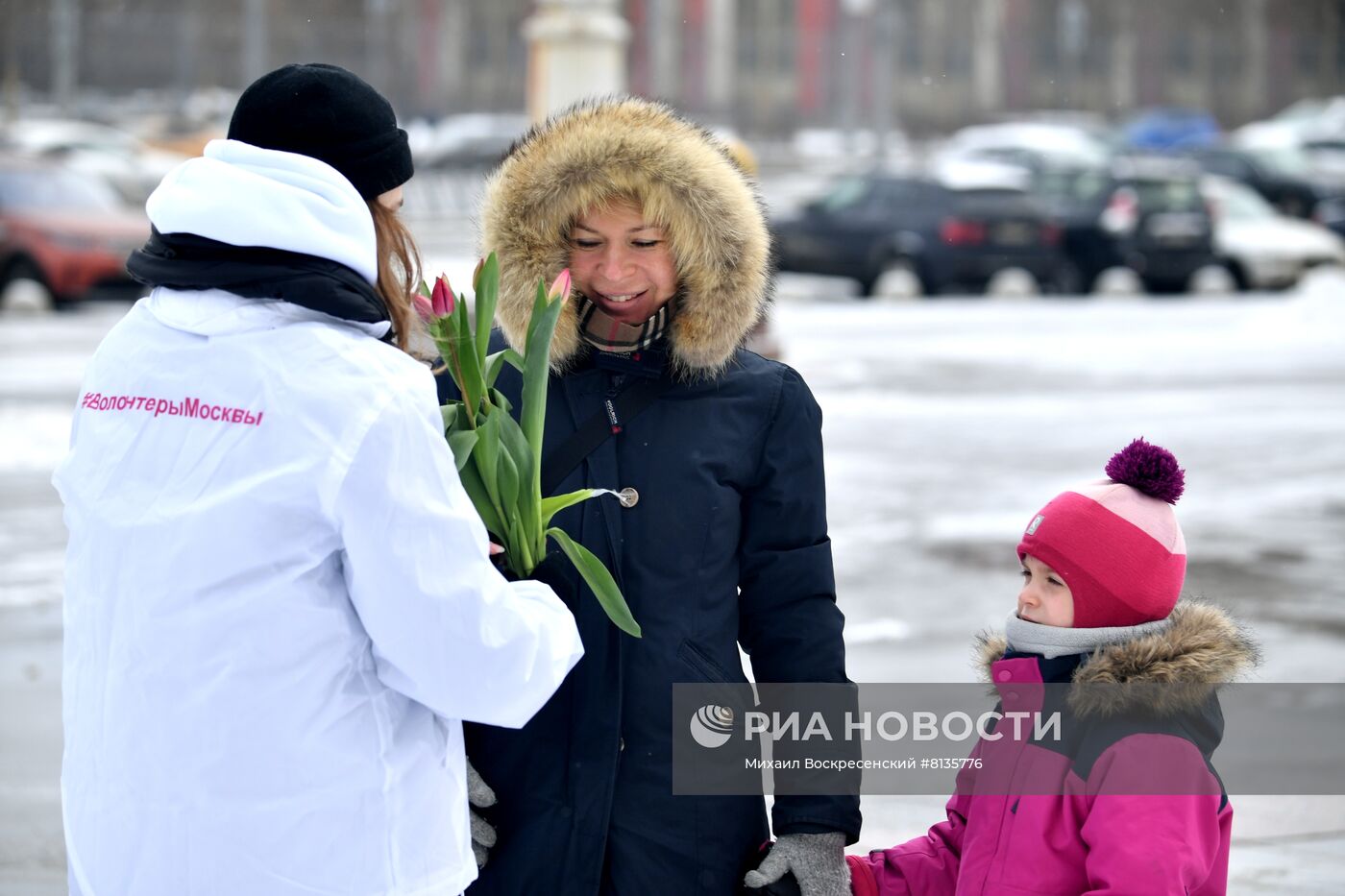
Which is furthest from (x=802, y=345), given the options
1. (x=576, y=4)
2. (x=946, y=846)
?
(x=946, y=846)

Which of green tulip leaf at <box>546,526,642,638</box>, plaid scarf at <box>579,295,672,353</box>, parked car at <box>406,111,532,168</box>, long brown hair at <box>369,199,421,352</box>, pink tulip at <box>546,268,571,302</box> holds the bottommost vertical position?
parked car at <box>406,111,532,168</box>

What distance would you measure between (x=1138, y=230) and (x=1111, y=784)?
1827cm

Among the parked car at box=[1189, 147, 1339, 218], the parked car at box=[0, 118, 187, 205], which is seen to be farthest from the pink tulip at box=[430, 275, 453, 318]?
the parked car at box=[1189, 147, 1339, 218]

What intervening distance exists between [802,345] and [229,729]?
1281 centimetres

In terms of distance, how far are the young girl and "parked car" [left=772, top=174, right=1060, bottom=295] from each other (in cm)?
1687

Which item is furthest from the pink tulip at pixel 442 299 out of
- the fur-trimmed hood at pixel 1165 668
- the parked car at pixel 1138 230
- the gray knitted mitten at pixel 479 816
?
the parked car at pixel 1138 230

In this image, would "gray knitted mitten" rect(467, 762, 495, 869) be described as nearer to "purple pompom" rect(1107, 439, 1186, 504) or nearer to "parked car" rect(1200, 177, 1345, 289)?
"purple pompom" rect(1107, 439, 1186, 504)

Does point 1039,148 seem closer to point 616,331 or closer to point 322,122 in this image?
point 616,331

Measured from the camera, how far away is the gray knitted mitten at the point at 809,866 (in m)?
2.54

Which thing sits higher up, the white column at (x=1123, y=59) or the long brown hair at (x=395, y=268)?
the long brown hair at (x=395, y=268)

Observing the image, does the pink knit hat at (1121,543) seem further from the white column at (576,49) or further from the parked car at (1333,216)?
the parked car at (1333,216)

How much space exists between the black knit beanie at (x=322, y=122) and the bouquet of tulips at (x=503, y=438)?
0.85ft

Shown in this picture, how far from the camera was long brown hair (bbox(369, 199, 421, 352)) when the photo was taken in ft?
7.07

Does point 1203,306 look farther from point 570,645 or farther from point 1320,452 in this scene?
point 570,645
